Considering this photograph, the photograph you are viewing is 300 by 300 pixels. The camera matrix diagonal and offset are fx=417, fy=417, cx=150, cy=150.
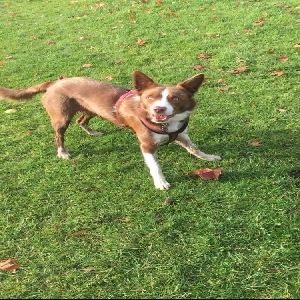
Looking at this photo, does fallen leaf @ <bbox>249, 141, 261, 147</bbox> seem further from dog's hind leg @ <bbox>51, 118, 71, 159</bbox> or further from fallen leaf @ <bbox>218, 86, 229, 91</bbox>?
dog's hind leg @ <bbox>51, 118, 71, 159</bbox>

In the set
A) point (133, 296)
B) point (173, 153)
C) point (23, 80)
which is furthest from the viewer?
point (23, 80)

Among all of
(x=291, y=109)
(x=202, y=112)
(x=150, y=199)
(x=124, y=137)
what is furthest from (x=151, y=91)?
(x=291, y=109)

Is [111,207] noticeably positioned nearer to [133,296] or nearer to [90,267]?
[90,267]

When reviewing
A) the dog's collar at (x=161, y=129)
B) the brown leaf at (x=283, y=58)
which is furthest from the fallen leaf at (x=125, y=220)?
the brown leaf at (x=283, y=58)

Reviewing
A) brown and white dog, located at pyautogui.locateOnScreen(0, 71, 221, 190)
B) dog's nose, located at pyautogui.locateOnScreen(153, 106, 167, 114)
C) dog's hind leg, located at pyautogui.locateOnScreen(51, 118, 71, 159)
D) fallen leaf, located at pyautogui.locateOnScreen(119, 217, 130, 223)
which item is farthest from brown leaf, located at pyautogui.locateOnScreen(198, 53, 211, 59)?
fallen leaf, located at pyautogui.locateOnScreen(119, 217, 130, 223)

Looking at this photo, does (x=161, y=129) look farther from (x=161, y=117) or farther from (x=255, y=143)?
(x=255, y=143)

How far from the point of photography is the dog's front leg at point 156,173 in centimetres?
413

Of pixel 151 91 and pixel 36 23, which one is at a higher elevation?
pixel 151 91

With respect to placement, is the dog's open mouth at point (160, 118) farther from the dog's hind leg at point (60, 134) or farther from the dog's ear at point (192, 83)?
the dog's hind leg at point (60, 134)

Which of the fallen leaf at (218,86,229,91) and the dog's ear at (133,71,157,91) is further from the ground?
the dog's ear at (133,71,157,91)

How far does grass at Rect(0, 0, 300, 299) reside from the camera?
10.2 ft

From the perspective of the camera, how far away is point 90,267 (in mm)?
3260

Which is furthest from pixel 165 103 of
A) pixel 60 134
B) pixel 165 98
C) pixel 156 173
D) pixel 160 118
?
pixel 60 134

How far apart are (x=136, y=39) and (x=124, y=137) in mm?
4258
